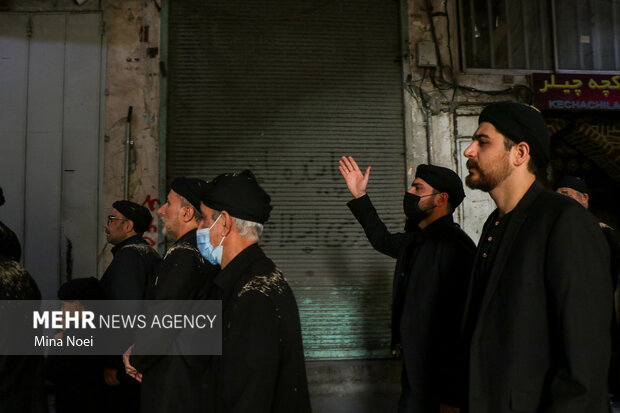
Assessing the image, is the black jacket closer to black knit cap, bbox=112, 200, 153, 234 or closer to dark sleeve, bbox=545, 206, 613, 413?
black knit cap, bbox=112, 200, 153, 234

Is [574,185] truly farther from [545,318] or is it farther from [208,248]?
[208,248]

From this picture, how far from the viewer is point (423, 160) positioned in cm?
662

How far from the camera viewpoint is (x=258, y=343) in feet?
6.31

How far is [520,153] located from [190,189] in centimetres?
208

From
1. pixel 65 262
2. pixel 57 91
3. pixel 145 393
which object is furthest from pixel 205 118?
pixel 145 393

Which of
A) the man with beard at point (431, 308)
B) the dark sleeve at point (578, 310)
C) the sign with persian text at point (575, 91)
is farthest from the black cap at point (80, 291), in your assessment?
the sign with persian text at point (575, 91)

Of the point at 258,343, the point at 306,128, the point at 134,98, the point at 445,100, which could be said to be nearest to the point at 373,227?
the point at 258,343

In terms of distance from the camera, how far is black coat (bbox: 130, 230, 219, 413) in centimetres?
272

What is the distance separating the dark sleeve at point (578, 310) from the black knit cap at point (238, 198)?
1237 millimetres

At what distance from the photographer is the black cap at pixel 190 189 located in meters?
3.27

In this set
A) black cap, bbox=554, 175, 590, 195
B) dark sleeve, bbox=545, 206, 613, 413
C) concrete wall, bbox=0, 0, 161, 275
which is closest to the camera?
dark sleeve, bbox=545, 206, 613, 413

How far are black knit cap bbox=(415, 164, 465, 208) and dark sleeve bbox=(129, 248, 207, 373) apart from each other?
162 cm

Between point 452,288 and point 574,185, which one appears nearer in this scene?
point 452,288

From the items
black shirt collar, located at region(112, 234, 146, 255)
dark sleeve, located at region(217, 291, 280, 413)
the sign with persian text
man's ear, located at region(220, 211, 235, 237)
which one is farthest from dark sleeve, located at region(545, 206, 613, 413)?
the sign with persian text
